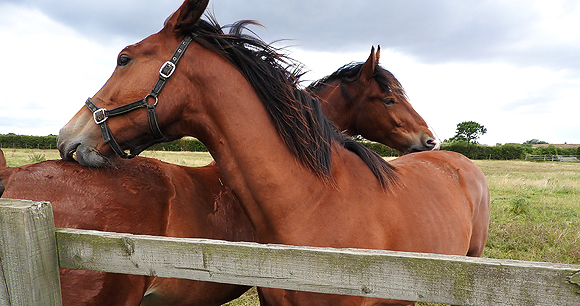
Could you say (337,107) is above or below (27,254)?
above

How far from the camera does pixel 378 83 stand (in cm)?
411

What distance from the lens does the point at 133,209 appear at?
2.08m

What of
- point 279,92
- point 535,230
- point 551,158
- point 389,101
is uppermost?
point 389,101

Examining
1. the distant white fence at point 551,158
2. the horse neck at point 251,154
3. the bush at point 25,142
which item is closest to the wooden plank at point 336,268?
the horse neck at point 251,154

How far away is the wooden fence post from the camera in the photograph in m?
1.29

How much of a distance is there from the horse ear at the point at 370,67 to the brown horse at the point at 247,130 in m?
1.98

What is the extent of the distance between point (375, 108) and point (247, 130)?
8.44 feet

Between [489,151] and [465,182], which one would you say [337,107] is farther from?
[489,151]

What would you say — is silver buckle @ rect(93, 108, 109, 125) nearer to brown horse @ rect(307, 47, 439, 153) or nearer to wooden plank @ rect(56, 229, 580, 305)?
wooden plank @ rect(56, 229, 580, 305)

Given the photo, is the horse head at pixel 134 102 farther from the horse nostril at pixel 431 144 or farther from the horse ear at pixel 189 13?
the horse nostril at pixel 431 144

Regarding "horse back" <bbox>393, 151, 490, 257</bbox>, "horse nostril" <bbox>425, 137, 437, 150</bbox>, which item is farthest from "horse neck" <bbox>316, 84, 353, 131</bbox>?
"horse nostril" <bbox>425, 137, 437, 150</bbox>

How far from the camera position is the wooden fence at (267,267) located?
104 centimetres

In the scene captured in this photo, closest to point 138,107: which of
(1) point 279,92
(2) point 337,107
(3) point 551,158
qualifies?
(1) point 279,92

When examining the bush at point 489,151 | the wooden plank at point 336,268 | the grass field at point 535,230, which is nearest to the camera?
the wooden plank at point 336,268
